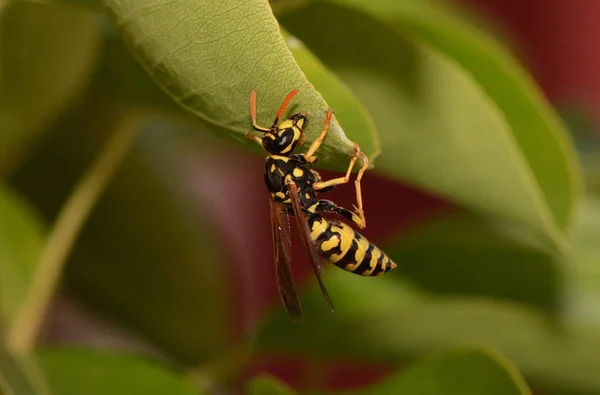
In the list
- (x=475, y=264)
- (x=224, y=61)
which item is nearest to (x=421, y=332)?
(x=475, y=264)

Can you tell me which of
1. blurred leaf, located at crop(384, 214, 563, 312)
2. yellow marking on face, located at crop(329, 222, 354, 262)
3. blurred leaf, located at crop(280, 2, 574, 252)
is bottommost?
yellow marking on face, located at crop(329, 222, 354, 262)

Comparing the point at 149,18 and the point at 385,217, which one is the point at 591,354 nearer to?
the point at 149,18

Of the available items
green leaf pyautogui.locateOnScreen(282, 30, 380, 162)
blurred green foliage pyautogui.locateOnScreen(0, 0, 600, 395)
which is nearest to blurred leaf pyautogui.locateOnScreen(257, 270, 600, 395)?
blurred green foliage pyautogui.locateOnScreen(0, 0, 600, 395)

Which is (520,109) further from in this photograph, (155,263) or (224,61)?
(155,263)

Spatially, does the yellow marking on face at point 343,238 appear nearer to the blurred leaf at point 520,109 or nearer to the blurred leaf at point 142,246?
the blurred leaf at point 520,109

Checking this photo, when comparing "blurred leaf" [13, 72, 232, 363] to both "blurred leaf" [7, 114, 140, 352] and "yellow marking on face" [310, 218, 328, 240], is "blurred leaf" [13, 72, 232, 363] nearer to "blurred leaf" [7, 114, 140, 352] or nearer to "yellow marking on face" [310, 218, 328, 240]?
"blurred leaf" [7, 114, 140, 352]
